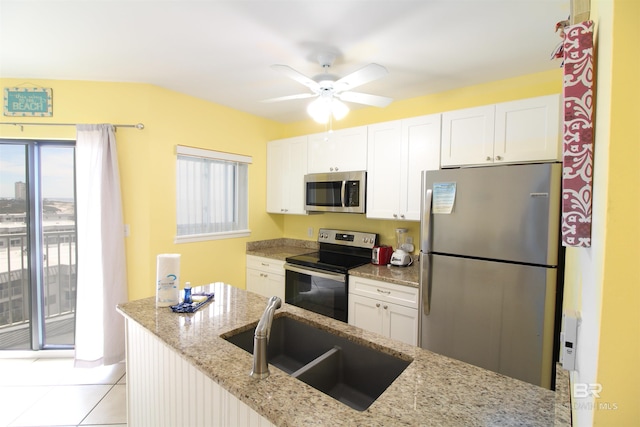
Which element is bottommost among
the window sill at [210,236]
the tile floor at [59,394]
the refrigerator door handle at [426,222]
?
the tile floor at [59,394]

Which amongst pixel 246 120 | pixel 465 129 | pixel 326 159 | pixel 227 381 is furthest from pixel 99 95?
pixel 465 129

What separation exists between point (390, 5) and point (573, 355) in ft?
5.59

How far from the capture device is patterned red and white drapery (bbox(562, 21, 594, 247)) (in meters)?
0.58

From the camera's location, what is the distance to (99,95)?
2.56 meters

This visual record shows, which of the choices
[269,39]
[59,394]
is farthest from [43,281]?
[269,39]

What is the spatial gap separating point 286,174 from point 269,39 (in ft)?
5.79

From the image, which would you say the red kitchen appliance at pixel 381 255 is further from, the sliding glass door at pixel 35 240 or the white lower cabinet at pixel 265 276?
the sliding glass door at pixel 35 240

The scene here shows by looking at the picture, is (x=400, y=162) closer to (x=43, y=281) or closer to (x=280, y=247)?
(x=280, y=247)

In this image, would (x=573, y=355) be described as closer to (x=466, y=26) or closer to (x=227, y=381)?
(x=227, y=381)

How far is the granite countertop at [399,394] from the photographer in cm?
77

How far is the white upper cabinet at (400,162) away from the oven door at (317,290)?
74cm

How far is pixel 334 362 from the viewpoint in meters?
1.24

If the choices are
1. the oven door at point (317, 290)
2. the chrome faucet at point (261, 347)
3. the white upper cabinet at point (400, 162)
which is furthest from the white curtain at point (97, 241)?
the white upper cabinet at point (400, 162)

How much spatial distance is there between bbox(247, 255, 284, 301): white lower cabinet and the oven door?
0.43 ft
